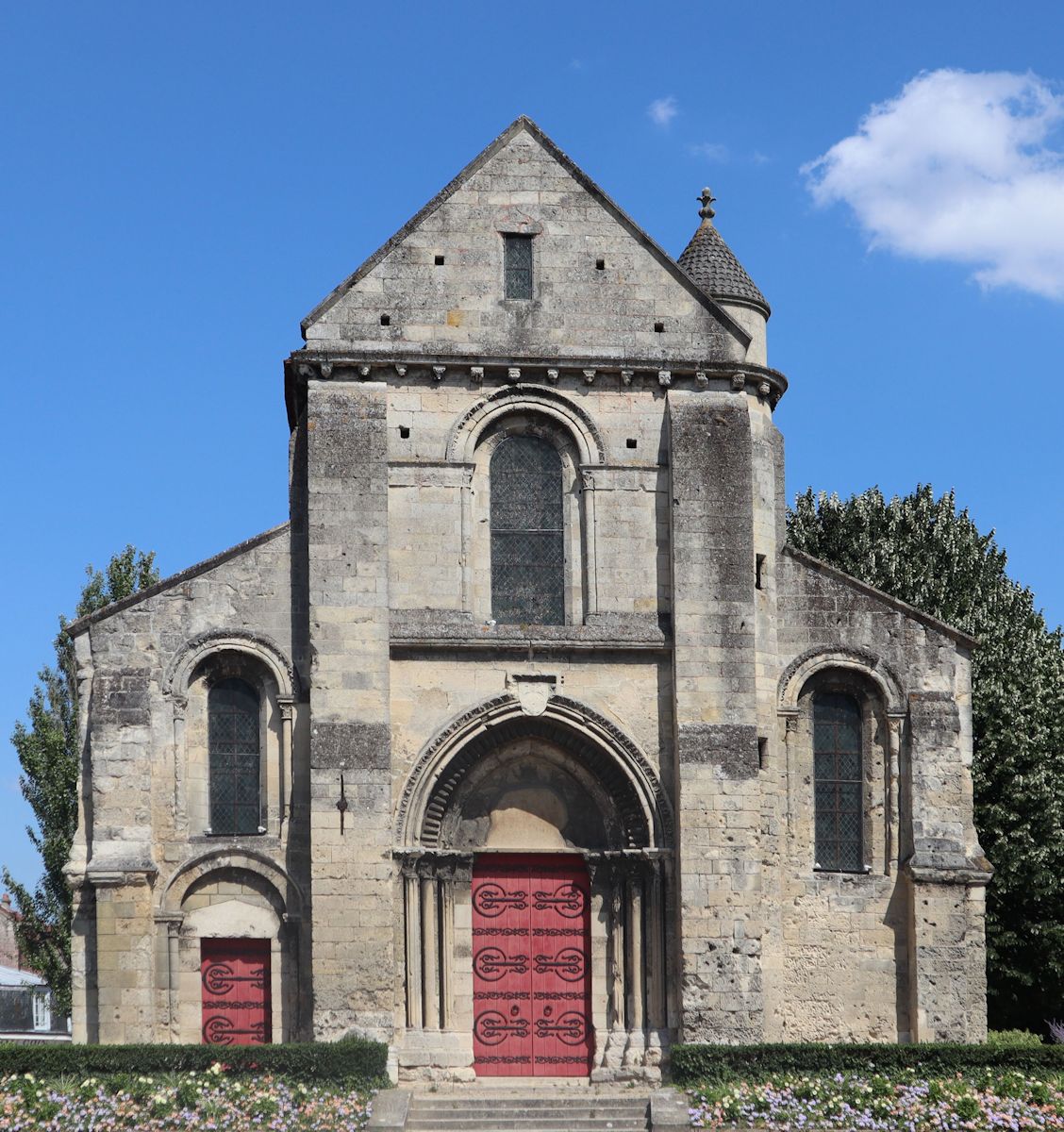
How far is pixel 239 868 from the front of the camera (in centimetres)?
2238

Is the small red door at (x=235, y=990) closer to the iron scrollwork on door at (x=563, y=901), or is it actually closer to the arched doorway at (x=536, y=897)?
the arched doorway at (x=536, y=897)

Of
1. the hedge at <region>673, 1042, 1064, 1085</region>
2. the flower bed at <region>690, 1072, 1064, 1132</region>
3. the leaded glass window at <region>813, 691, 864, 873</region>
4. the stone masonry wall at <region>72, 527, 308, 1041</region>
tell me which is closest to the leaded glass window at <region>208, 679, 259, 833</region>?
the stone masonry wall at <region>72, 527, 308, 1041</region>

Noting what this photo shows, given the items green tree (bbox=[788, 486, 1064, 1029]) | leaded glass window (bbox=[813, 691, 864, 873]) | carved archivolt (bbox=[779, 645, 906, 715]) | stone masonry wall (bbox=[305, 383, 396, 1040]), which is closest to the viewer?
stone masonry wall (bbox=[305, 383, 396, 1040])

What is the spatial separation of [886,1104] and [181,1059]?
26.3 ft

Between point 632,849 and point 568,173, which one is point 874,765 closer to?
point 632,849

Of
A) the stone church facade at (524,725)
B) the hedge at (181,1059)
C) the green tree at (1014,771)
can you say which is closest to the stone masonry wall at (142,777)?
the stone church facade at (524,725)

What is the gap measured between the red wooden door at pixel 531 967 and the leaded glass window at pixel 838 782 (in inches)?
126

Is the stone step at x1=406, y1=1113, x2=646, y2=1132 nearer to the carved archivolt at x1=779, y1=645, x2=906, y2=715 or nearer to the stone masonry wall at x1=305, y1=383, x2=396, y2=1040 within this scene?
the stone masonry wall at x1=305, y1=383, x2=396, y2=1040

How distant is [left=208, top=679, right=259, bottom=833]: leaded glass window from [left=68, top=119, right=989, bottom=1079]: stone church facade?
4 centimetres

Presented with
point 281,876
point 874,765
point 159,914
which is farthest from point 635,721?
point 159,914

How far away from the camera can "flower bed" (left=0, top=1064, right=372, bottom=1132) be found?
64.7ft

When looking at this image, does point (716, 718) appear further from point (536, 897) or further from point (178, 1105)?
point (178, 1105)

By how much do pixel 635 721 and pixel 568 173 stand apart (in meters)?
7.30

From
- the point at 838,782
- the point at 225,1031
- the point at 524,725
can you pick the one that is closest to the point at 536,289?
the point at 524,725
